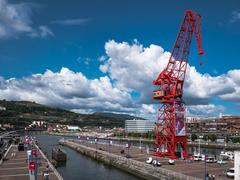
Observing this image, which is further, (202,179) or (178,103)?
(178,103)

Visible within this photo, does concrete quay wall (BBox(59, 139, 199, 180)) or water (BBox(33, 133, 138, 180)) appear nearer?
concrete quay wall (BBox(59, 139, 199, 180))

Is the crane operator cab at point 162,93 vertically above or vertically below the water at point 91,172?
above

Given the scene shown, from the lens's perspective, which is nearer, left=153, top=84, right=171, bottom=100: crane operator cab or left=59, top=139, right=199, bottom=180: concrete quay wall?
left=59, top=139, right=199, bottom=180: concrete quay wall

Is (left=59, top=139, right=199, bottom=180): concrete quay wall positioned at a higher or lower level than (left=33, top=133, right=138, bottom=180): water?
higher

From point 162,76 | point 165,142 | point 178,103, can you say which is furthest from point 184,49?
point 165,142

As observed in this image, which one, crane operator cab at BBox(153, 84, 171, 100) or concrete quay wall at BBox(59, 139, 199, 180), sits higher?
crane operator cab at BBox(153, 84, 171, 100)

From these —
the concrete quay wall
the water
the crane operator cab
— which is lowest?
the water

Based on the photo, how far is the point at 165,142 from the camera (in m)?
74.4

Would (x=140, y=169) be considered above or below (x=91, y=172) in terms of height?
above

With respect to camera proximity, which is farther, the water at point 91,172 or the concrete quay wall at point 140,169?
the water at point 91,172

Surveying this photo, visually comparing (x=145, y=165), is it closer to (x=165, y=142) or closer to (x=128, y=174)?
(x=128, y=174)

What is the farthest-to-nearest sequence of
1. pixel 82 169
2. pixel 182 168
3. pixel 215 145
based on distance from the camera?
pixel 215 145, pixel 82 169, pixel 182 168

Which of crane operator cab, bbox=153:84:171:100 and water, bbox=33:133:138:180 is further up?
crane operator cab, bbox=153:84:171:100

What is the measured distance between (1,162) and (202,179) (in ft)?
129
